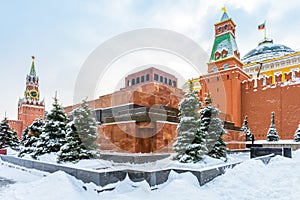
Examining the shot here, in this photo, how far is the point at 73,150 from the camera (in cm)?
789

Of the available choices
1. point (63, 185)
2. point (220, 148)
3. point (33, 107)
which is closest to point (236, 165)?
point (220, 148)

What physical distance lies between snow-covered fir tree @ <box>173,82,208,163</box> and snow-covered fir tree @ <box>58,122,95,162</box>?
325 centimetres

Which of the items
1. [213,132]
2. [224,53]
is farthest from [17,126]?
[213,132]

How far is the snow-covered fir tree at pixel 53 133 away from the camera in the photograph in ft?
32.7

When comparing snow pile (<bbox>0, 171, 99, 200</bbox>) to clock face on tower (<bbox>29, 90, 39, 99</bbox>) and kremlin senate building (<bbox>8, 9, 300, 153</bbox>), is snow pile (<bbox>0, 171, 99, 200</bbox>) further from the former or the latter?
clock face on tower (<bbox>29, 90, 39, 99</bbox>)

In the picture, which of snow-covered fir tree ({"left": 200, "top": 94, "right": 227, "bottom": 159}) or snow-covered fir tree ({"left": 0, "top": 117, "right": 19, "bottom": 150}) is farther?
snow-covered fir tree ({"left": 0, "top": 117, "right": 19, "bottom": 150})

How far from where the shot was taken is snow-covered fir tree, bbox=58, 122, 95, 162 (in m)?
7.80

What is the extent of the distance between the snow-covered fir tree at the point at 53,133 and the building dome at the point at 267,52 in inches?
1376

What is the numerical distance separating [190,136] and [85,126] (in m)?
3.89

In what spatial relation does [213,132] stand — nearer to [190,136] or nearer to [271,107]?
[190,136]

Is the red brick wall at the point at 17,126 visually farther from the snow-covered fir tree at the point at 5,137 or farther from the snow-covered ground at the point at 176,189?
the snow-covered ground at the point at 176,189

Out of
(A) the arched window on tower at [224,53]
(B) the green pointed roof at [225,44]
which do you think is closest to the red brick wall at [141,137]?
(A) the arched window on tower at [224,53]

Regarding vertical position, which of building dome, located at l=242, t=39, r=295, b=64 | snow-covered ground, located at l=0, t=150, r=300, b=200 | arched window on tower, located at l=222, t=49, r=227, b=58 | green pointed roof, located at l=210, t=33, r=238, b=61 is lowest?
snow-covered ground, located at l=0, t=150, r=300, b=200

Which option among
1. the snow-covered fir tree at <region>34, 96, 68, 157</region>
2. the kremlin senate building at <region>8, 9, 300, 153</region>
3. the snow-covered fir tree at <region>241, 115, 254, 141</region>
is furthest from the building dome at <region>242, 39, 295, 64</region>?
the snow-covered fir tree at <region>34, 96, 68, 157</region>
